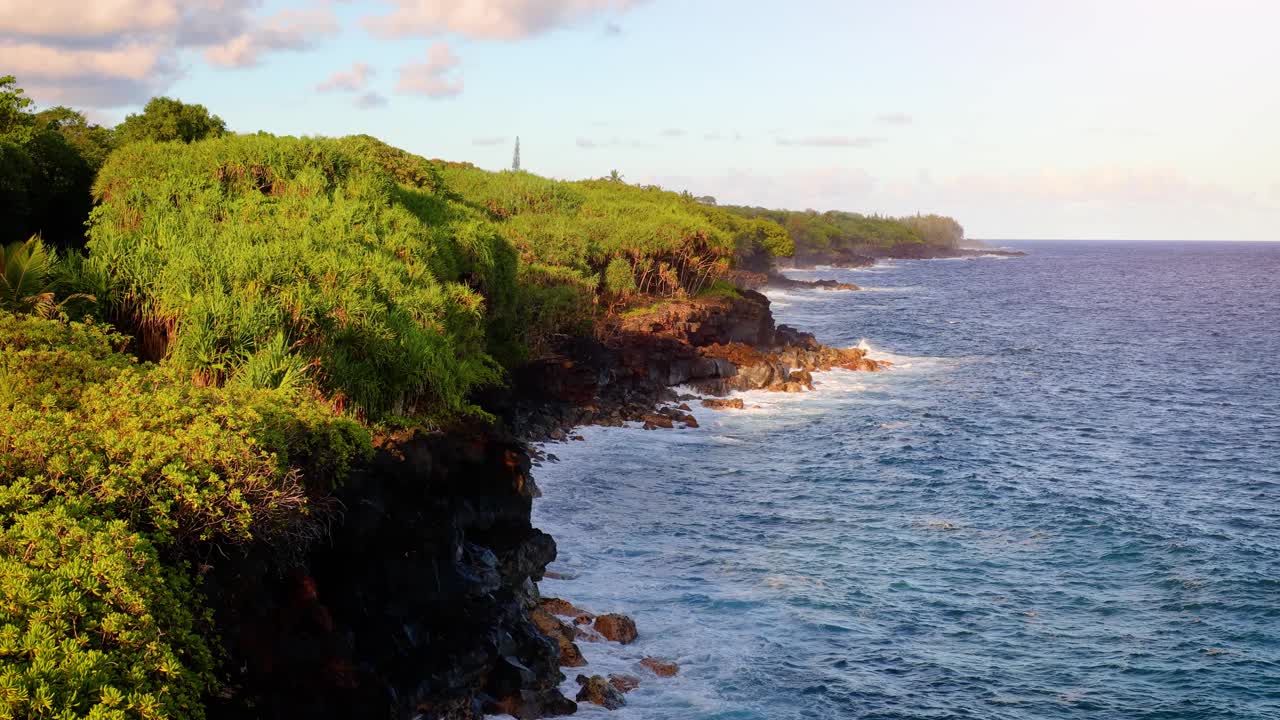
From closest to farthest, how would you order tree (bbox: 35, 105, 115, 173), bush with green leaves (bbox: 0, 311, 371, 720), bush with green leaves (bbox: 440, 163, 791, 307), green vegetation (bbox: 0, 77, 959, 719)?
bush with green leaves (bbox: 0, 311, 371, 720) → green vegetation (bbox: 0, 77, 959, 719) → tree (bbox: 35, 105, 115, 173) → bush with green leaves (bbox: 440, 163, 791, 307)

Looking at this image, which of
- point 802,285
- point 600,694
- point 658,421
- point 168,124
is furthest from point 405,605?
point 802,285

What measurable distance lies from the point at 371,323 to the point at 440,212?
2836 centimetres

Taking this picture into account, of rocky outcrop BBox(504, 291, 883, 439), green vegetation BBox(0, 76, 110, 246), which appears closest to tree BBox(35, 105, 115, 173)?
green vegetation BBox(0, 76, 110, 246)

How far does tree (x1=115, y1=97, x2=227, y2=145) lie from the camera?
57.4m

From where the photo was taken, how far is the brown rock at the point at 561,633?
3028 cm

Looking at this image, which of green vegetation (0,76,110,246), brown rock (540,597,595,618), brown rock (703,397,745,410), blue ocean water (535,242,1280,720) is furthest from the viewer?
brown rock (703,397,745,410)

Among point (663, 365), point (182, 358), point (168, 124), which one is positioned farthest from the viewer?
point (663, 365)

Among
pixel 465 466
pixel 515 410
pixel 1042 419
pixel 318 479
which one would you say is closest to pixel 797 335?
pixel 1042 419

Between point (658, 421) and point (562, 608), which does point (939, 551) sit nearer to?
point (562, 608)

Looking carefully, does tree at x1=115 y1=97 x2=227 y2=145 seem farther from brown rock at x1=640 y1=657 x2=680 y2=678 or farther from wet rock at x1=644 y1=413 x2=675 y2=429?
brown rock at x1=640 y1=657 x2=680 y2=678

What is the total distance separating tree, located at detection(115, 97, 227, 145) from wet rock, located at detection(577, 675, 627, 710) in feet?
140

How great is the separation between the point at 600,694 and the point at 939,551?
63.4 ft

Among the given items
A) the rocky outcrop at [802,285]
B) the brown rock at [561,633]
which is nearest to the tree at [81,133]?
the brown rock at [561,633]

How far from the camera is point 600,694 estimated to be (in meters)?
28.2
